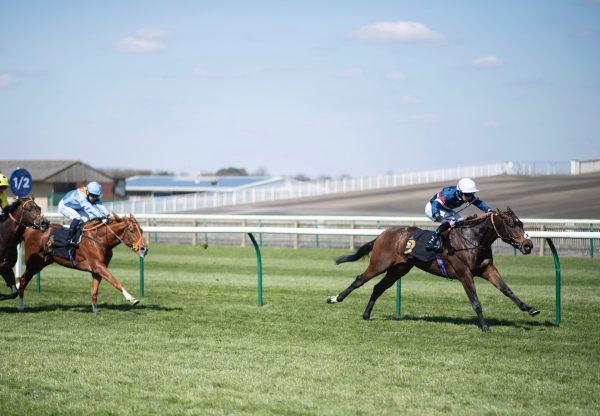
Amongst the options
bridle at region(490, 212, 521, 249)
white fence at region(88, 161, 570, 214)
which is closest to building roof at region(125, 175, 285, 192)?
white fence at region(88, 161, 570, 214)

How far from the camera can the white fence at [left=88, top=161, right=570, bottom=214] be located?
150 feet

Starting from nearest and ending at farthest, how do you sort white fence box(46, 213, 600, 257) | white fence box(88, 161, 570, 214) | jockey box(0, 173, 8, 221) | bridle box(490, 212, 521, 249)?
bridle box(490, 212, 521, 249), jockey box(0, 173, 8, 221), white fence box(46, 213, 600, 257), white fence box(88, 161, 570, 214)

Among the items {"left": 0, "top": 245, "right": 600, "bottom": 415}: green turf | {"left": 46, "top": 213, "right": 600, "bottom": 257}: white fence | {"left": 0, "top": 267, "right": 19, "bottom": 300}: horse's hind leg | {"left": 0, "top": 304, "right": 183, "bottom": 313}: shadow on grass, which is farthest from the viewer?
{"left": 46, "top": 213, "right": 600, "bottom": 257}: white fence

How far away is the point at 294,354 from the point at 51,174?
48.3 m

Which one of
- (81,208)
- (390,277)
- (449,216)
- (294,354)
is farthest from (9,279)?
(449,216)

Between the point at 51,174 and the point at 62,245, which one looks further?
the point at 51,174

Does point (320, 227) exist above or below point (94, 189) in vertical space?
below

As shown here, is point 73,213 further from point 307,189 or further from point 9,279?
point 307,189

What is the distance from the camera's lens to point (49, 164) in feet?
184

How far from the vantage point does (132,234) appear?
1103 centimetres

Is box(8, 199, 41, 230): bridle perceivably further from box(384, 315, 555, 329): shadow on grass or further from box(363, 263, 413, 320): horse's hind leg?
box(384, 315, 555, 329): shadow on grass

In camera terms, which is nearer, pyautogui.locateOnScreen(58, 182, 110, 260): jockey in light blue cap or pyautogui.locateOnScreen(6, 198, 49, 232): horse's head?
pyautogui.locateOnScreen(6, 198, 49, 232): horse's head

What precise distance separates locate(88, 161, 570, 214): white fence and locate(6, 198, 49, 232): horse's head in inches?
1209

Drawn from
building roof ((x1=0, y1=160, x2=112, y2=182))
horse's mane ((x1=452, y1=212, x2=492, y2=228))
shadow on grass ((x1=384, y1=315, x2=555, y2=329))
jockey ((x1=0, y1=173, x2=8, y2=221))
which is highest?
building roof ((x1=0, y1=160, x2=112, y2=182))
